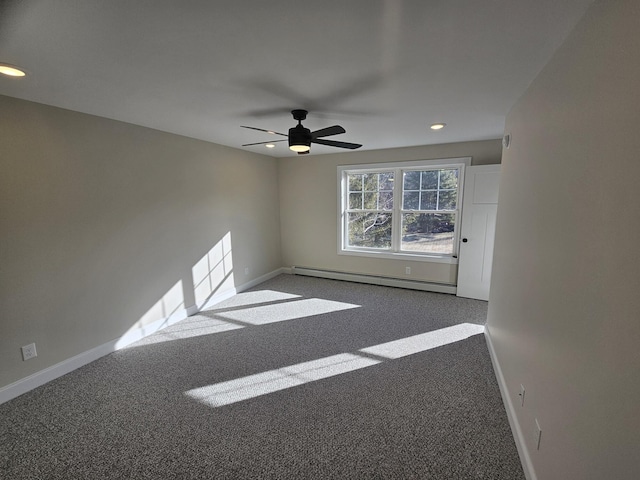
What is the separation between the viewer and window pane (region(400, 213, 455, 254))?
173 inches

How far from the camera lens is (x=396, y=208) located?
4637mm

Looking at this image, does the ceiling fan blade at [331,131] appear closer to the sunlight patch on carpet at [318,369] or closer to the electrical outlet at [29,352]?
the sunlight patch on carpet at [318,369]

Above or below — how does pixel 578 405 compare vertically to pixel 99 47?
below

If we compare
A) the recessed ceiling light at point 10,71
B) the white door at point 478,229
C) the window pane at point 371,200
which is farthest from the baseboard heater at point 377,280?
the recessed ceiling light at point 10,71

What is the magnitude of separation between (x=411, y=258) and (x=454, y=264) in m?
0.65

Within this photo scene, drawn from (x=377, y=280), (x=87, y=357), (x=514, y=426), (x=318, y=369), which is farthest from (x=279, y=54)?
(x=377, y=280)

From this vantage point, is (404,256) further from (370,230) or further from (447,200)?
(447,200)

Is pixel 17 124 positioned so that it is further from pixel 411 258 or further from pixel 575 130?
pixel 411 258

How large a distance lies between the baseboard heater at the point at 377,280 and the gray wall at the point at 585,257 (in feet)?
8.56

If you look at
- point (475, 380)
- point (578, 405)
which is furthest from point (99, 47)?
point (475, 380)

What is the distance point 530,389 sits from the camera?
1.59 metres

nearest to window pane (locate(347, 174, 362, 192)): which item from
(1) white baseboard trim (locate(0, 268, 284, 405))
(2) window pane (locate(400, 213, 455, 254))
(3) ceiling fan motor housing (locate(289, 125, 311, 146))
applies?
(2) window pane (locate(400, 213, 455, 254))

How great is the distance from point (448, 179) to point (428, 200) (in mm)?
424

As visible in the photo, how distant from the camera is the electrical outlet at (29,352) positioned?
2.26 m
